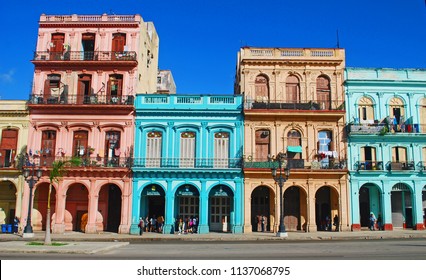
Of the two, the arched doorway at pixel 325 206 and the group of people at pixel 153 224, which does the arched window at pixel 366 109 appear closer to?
the arched doorway at pixel 325 206

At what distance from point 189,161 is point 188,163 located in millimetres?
170

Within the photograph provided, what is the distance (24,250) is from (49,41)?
67.9 ft

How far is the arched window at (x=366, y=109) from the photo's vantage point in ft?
103

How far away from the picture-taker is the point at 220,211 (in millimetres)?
31109

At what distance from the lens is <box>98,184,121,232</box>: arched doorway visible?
3047cm

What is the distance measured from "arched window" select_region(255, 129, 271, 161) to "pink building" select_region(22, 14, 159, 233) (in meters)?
9.04

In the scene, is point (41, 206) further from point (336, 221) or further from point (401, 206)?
point (401, 206)

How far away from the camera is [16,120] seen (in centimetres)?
3097

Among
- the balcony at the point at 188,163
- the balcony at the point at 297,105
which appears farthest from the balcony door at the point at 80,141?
the balcony at the point at 297,105

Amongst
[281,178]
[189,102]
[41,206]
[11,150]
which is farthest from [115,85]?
[281,178]

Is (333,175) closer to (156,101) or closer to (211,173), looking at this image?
(211,173)

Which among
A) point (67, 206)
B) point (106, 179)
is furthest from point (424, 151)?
point (67, 206)

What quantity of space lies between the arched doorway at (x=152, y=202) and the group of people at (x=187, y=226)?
6.62 ft

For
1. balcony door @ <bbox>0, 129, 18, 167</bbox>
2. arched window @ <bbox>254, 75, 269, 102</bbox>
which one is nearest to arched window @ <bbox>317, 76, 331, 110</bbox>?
arched window @ <bbox>254, 75, 269, 102</bbox>
